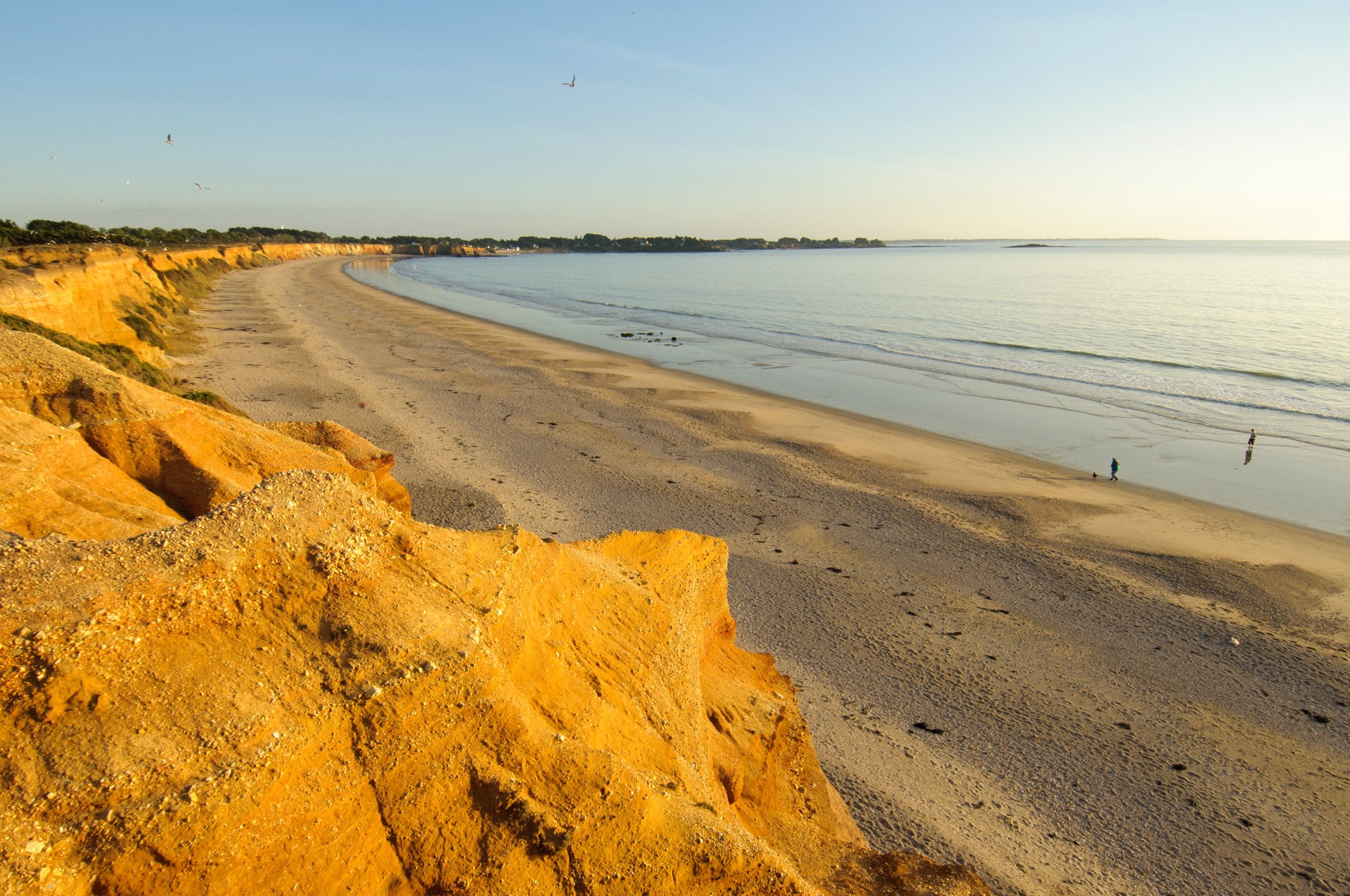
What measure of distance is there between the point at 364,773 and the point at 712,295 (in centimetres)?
6513

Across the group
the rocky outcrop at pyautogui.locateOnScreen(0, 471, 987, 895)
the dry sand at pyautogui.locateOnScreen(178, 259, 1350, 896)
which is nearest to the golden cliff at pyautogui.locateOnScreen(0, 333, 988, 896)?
the rocky outcrop at pyautogui.locateOnScreen(0, 471, 987, 895)

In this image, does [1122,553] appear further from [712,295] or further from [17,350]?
[712,295]

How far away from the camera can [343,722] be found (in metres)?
3.02

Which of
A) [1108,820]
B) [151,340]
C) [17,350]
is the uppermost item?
[17,350]

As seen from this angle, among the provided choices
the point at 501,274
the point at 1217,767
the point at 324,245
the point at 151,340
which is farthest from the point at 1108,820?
the point at 324,245

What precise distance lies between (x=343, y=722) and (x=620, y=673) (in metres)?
1.64

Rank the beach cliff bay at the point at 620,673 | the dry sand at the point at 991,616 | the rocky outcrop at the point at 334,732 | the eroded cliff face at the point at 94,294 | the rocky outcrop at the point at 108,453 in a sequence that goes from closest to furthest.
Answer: the rocky outcrop at the point at 334,732
the beach cliff bay at the point at 620,673
the rocky outcrop at the point at 108,453
the dry sand at the point at 991,616
the eroded cliff face at the point at 94,294

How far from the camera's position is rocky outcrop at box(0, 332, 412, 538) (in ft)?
14.3

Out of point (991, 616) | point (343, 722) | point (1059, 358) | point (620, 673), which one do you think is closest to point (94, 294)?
point (620, 673)

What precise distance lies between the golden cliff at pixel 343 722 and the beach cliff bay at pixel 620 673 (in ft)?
0.04

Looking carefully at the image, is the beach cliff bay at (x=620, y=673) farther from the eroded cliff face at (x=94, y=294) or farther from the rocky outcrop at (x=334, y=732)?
the eroded cliff face at (x=94, y=294)

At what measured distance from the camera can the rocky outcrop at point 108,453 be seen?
4344 millimetres

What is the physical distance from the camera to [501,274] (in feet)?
345

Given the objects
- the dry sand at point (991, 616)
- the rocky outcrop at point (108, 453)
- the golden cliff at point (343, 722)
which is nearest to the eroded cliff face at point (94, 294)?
the dry sand at point (991, 616)
